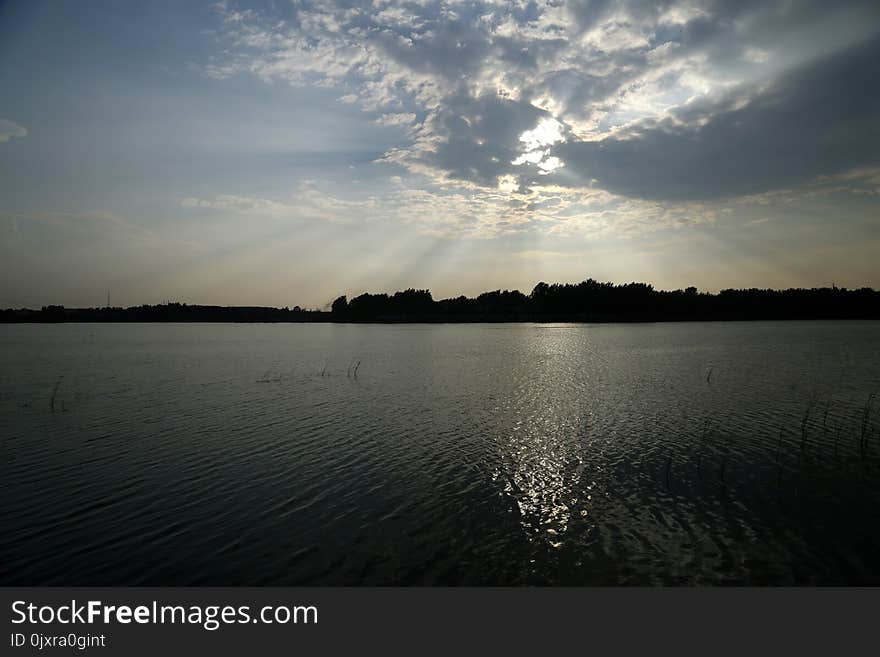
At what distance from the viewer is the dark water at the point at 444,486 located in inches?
356

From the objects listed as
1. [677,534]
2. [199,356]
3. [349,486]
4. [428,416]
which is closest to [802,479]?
[677,534]

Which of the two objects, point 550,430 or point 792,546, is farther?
point 550,430

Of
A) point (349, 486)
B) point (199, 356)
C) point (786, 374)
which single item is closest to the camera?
point (349, 486)

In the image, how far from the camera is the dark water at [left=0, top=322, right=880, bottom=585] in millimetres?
9055

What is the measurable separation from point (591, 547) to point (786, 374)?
111ft

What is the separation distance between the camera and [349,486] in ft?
44.4

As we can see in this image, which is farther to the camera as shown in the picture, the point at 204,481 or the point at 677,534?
the point at 204,481

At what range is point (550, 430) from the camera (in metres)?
20.4

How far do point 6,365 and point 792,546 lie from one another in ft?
203

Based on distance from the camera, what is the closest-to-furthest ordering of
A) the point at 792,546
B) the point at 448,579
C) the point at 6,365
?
the point at 448,579
the point at 792,546
the point at 6,365

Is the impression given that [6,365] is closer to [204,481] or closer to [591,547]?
[204,481]

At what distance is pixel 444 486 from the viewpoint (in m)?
13.5

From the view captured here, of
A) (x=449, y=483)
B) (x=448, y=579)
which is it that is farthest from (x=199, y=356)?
(x=448, y=579)
